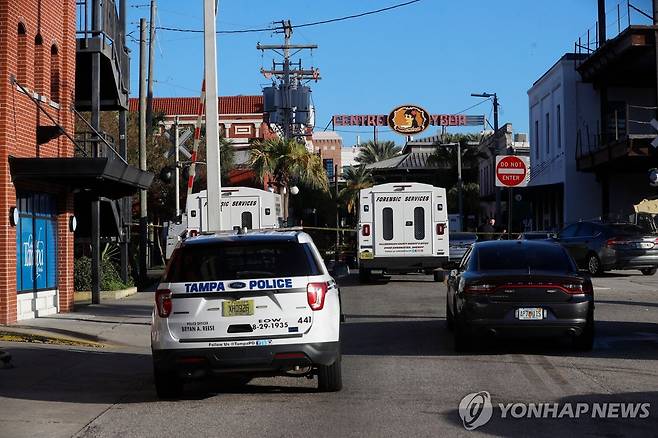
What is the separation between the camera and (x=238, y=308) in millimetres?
9656

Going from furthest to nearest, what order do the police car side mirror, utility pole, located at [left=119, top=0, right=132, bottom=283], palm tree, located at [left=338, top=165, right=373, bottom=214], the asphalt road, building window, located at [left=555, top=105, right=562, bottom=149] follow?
palm tree, located at [left=338, top=165, right=373, bottom=214]
building window, located at [left=555, top=105, right=562, bottom=149]
utility pole, located at [left=119, top=0, right=132, bottom=283]
the police car side mirror
the asphalt road

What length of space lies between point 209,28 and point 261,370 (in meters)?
9.15

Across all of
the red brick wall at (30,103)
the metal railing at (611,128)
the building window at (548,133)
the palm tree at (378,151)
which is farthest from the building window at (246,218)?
the palm tree at (378,151)

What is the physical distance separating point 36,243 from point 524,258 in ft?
33.1

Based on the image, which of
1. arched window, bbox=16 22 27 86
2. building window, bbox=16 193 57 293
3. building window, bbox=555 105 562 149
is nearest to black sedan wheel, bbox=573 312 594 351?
building window, bbox=16 193 57 293

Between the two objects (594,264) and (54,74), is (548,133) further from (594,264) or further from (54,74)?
(54,74)

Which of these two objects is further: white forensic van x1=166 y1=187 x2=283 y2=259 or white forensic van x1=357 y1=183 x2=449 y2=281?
white forensic van x1=166 y1=187 x2=283 y2=259

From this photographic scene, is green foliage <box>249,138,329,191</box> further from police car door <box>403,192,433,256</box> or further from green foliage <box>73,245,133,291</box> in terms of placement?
green foliage <box>73,245,133,291</box>

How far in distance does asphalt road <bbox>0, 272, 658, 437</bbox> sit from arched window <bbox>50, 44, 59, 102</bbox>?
23.1ft

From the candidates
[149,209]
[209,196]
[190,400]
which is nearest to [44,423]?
[190,400]

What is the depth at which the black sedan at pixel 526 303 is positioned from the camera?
1238 centimetres

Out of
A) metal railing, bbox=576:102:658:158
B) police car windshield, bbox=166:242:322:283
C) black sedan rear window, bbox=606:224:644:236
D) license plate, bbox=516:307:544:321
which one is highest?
metal railing, bbox=576:102:658:158

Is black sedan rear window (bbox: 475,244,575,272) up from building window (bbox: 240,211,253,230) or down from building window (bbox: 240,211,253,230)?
down

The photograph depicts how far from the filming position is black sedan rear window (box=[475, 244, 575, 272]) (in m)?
13.1
